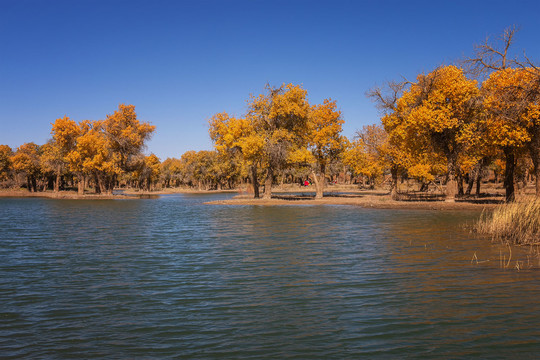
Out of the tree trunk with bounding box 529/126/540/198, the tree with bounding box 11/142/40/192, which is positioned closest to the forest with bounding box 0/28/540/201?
the tree trunk with bounding box 529/126/540/198

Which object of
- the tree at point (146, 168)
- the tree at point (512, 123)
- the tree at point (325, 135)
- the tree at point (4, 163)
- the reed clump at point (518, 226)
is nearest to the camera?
the reed clump at point (518, 226)

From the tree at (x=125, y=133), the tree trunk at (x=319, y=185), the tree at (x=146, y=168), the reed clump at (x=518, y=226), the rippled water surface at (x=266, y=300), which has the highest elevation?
the tree at (x=125, y=133)

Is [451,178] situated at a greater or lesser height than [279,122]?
lesser

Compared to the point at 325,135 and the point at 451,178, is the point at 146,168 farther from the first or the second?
the point at 451,178

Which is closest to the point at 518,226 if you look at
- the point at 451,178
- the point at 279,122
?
the point at 451,178

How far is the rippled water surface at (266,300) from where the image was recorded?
8.09 m

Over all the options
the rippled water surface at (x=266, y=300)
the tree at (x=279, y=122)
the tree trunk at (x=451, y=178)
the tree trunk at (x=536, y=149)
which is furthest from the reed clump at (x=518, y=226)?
the tree at (x=279, y=122)

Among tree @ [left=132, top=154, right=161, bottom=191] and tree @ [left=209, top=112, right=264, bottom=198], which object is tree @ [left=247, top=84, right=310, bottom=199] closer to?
tree @ [left=209, top=112, right=264, bottom=198]

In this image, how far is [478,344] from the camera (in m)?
8.02

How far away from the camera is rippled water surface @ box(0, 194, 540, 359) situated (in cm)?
809

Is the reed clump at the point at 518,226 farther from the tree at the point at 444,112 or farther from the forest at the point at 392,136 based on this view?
the tree at the point at 444,112

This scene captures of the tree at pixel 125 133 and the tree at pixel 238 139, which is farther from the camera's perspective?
the tree at pixel 125 133

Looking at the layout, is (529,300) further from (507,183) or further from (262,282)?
(507,183)

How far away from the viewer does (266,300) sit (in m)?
11.0
